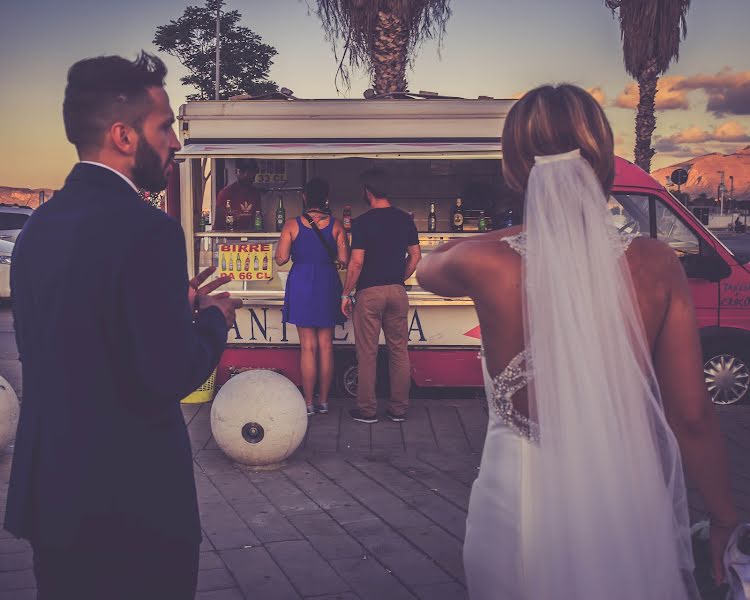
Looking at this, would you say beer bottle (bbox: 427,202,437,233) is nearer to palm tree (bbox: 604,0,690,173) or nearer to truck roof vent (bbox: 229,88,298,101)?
truck roof vent (bbox: 229,88,298,101)

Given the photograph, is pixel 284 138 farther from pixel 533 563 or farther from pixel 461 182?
pixel 533 563

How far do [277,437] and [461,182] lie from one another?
536 centimetres

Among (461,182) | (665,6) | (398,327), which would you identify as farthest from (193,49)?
(398,327)

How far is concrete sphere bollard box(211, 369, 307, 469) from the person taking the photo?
6.10 meters

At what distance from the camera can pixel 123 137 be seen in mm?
2137

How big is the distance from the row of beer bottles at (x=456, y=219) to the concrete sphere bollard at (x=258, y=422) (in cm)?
397

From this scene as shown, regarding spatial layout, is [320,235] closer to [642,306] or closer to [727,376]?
[727,376]

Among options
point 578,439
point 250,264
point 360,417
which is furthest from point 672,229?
point 578,439

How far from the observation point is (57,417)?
1981 mm

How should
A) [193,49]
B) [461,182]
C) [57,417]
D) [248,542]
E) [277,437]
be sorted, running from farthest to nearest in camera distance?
[193,49]
[461,182]
[277,437]
[248,542]
[57,417]

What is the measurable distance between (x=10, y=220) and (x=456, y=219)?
13380 millimetres

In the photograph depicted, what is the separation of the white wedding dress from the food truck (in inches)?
239

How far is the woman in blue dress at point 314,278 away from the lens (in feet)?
25.5

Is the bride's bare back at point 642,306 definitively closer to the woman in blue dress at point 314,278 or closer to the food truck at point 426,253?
the woman in blue dress at point 314,278
